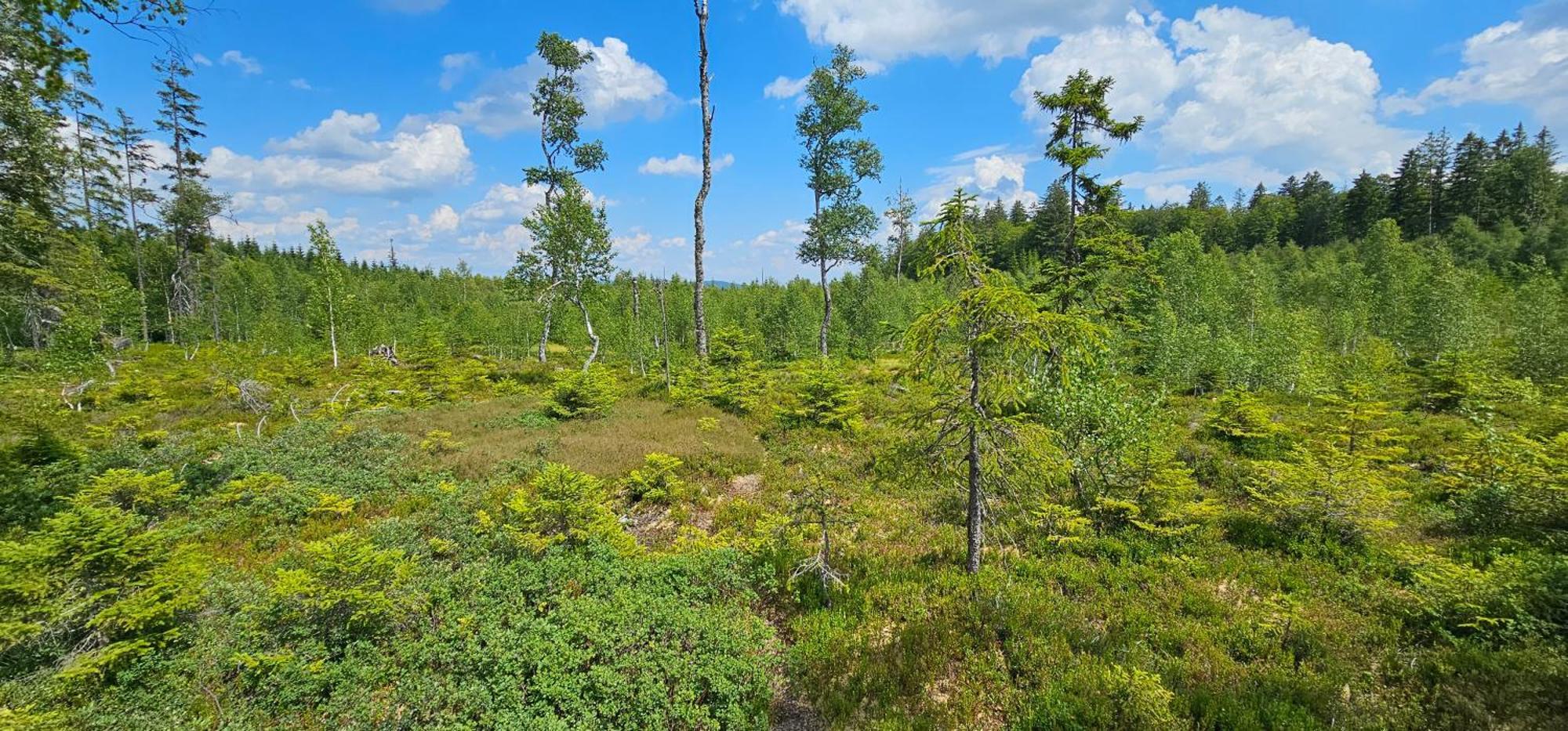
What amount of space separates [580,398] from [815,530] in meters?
12.1

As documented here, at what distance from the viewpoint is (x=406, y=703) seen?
17.3 ft

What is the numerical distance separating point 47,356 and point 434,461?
32.3ft

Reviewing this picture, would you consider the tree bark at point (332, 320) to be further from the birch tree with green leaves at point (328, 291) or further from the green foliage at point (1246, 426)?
the green foliage at point (1246, 426)

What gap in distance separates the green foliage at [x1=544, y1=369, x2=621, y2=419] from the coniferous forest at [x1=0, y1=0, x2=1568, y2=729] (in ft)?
0.49

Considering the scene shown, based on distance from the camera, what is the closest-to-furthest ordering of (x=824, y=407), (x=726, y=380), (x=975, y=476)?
(x=975, y=476)
(x=824, y=407)
(x=726, y=380)

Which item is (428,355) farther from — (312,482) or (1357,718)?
(1357,718)

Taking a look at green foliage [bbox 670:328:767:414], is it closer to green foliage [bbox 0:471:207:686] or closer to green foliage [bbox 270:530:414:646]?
green foliage [bbox 270:530:414:646]

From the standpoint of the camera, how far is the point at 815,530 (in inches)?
407

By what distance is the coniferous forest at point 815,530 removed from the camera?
549 cm

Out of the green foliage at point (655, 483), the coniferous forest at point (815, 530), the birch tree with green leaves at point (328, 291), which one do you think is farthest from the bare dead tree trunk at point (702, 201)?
the birch tree with green leaves at point (328, 291)

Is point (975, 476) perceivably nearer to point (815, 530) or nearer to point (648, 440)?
point (815, 530)

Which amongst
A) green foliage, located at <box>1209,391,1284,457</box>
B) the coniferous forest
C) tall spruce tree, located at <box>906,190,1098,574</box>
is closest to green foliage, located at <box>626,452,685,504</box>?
the coniferous forest

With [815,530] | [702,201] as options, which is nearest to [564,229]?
[702,201]

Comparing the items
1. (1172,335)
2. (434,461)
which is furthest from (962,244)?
(1172,335)
